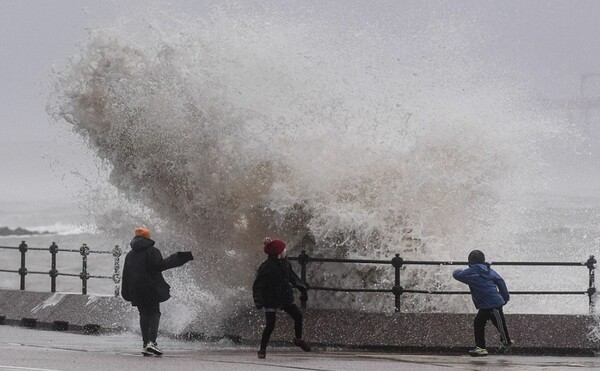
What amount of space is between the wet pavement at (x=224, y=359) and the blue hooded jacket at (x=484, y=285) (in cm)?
69

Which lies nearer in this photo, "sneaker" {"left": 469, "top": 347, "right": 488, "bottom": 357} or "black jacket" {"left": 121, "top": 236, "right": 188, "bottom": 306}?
"sneaker" {"left": 469, "top": 347, "right": 488, "bottom": 357}

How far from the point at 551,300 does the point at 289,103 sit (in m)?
8.69

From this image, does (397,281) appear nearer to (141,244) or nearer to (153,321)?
(153,321)

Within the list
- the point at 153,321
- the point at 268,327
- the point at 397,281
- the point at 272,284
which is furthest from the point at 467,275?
the point at 153,321

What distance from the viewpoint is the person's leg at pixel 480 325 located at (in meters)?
15.4

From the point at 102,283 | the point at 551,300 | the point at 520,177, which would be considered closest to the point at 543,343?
the point at 520,177

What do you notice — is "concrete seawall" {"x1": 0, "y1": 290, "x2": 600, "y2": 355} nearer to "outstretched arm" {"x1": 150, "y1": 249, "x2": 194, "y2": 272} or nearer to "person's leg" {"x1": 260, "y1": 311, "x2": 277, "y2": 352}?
"person's leg" {"x1": 260, "y1": 311, "x2": 277, "y2": 352}

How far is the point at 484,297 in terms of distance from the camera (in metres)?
15.5

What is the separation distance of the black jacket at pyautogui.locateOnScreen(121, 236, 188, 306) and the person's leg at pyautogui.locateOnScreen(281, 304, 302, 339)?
145 centimetres

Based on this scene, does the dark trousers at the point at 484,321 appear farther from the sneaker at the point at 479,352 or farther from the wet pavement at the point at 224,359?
the wet pavement at the point at 224,359

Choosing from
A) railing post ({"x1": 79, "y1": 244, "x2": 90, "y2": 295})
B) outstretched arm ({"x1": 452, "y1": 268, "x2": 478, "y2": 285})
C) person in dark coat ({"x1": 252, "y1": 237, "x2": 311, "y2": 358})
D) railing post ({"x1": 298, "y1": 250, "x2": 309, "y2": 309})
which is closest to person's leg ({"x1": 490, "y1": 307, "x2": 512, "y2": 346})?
outstretched arm ({"x1": 452, "y1": 268, "x2": 478, "y2": 285})

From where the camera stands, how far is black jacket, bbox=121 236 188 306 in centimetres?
1559

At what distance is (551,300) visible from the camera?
25.3 m

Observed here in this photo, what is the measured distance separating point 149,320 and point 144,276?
537 mm
